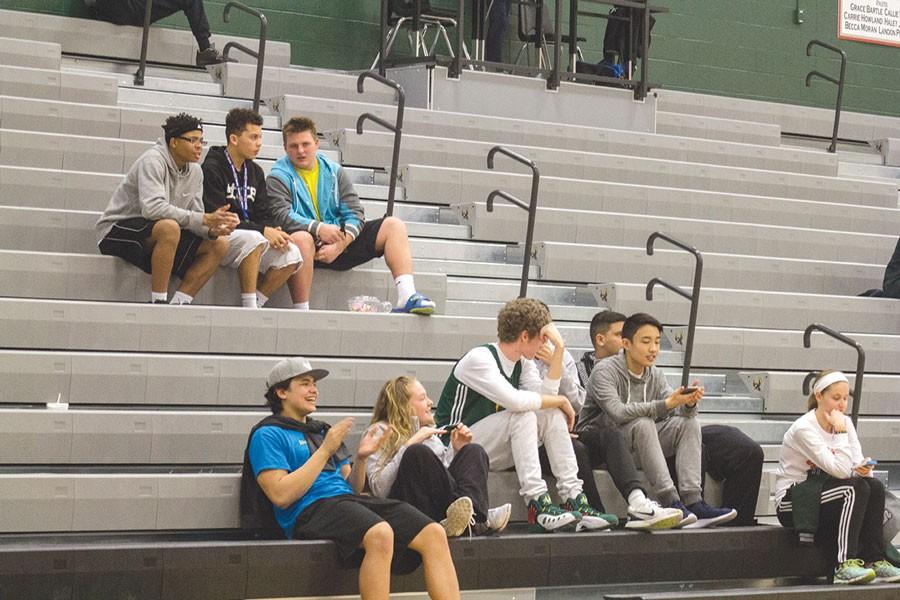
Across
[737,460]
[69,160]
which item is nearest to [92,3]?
[69,160]

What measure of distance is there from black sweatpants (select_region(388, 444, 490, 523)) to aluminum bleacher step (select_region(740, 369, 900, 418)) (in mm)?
2562

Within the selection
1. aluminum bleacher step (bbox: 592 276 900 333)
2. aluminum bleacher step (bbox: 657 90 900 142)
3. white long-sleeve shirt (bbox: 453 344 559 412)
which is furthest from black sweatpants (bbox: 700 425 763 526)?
aluminum bleacher step (bbox: 657 90 900 142)

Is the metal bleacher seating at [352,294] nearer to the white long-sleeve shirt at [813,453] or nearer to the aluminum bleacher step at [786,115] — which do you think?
the aluminum bleacher step at [786,115]

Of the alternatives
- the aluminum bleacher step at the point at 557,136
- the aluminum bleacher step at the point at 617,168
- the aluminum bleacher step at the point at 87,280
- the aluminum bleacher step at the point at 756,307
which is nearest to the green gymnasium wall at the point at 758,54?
the aluminum bleacher step at the point at 557,136

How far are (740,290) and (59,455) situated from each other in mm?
4398

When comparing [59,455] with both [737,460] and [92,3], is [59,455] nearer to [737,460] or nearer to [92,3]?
[737,460]

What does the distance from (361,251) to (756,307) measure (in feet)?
8.44

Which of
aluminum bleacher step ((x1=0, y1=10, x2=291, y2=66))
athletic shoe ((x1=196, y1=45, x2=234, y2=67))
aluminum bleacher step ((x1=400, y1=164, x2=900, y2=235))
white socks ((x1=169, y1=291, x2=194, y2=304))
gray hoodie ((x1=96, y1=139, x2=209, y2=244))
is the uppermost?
aluminum bleacher step ((x1=0, y1=10, x2=291, y2=66))

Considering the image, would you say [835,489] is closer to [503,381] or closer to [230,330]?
[503,381]

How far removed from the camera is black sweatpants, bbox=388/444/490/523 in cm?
625

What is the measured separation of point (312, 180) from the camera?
316 inches

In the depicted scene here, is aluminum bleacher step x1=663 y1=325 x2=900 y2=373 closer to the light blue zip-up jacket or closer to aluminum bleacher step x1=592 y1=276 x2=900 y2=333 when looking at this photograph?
aluminum bleacher step x1=592 y1=276 x2=900 y2=333

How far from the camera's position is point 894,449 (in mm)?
8281

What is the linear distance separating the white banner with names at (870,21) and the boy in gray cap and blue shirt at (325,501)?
9.67 m
